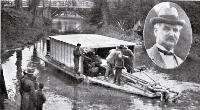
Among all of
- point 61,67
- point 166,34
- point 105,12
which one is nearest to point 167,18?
point 166,34

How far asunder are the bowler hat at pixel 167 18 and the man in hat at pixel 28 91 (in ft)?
13.8

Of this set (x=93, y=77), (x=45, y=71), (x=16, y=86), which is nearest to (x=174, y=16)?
(x=93, y=77)

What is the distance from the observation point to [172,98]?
13133mm

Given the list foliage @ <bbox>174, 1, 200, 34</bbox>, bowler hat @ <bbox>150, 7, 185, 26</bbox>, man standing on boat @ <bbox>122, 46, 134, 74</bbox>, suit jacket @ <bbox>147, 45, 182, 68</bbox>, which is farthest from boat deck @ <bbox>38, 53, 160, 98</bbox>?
foliage @ <bbox>174, 1, 200, 34</bbox>

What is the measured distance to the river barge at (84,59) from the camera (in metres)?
14.4

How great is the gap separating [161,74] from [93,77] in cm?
440

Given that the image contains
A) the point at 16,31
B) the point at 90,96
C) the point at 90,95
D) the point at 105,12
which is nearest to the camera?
the point at 90,96

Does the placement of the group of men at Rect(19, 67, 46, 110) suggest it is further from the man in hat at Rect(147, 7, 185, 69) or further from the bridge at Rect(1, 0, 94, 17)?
the bridge at Rect(1, 0, 94, 17)

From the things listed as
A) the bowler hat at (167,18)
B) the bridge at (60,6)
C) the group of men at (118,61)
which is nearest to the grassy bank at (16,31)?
the bridge at (60,6)

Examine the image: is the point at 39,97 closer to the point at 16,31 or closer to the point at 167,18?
the point at 167,18

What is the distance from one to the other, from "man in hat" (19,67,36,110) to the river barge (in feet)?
17.7

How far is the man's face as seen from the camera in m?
11.1

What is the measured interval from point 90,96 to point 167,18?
457 centimetres

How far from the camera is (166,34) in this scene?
435 inches
